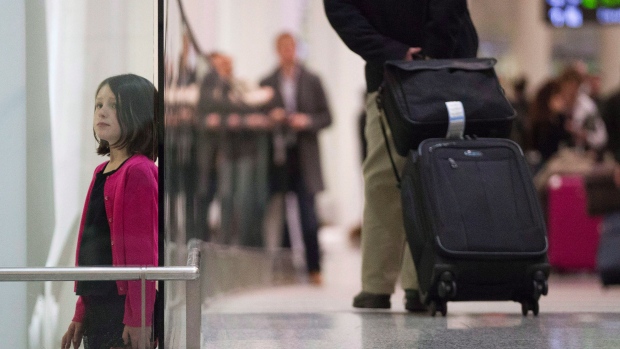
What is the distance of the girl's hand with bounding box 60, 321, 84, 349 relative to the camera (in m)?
2.65

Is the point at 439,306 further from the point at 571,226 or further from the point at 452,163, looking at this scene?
the point at 571,226

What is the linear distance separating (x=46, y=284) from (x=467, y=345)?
1120mm

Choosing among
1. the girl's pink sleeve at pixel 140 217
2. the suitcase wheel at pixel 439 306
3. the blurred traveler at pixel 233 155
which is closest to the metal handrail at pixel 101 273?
the girl's pink sleeve at pixel 140 217

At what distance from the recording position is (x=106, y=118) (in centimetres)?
270

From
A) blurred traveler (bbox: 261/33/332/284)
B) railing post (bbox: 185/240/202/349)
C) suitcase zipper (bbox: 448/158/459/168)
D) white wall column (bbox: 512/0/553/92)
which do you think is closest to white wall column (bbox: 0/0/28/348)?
railing post (bbox: 185/240/202/349)

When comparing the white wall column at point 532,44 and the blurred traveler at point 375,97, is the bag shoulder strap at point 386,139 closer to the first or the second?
the blurred traveler at point 375,97

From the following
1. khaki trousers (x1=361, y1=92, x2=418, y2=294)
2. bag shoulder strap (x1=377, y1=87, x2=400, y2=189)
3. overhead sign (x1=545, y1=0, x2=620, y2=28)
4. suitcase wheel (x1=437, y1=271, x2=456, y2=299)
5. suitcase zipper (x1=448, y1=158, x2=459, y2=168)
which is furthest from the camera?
overhead sign (x1=545, y1=0, x2=620, y2=28)

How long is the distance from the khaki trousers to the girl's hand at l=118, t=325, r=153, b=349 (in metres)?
1.51

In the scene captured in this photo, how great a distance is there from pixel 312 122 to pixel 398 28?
3.86 metres

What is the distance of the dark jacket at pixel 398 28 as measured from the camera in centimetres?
384

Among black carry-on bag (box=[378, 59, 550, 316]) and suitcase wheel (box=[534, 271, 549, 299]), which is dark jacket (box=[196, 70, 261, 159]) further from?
suitcase wheel (box=[534, 271, 549, 299])

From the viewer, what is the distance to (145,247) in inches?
104

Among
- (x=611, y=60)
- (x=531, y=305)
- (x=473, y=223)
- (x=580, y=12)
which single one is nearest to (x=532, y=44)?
(x=611, y=60)

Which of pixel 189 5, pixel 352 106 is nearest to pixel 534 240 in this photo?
pixel 189 5
